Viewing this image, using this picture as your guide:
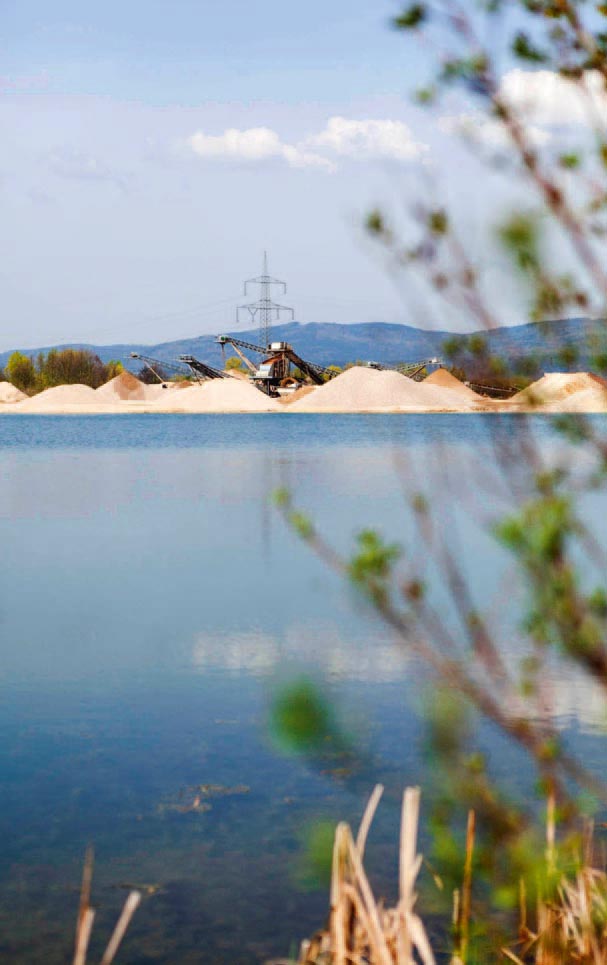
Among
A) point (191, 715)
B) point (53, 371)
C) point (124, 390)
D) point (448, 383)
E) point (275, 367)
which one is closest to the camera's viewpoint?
point (191, 715)

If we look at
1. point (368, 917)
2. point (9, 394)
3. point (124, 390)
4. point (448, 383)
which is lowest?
point (368, 917)

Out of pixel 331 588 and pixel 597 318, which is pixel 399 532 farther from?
pixel 597 318

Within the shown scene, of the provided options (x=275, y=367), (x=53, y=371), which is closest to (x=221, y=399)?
(x=275, y=367)

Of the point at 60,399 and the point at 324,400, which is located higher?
the point at 60,399

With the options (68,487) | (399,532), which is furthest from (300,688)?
(68,487)

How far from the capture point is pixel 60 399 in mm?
67875

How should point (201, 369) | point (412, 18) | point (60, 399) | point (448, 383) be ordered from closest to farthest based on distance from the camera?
point (412, 18)
point (201, 369)
point (448, 383)
point (60, 399)

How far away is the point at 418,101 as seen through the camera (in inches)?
76.9

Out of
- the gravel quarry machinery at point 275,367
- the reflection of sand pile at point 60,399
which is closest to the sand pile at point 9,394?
the reflection of sand pile at point 60,399

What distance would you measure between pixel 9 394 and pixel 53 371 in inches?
416

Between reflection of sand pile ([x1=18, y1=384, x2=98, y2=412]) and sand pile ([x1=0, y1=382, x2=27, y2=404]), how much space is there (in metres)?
10.0

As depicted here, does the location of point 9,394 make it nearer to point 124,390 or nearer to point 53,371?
point 124,390

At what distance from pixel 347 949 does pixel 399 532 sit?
9.63m

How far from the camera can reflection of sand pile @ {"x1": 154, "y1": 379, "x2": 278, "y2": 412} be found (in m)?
58.9
